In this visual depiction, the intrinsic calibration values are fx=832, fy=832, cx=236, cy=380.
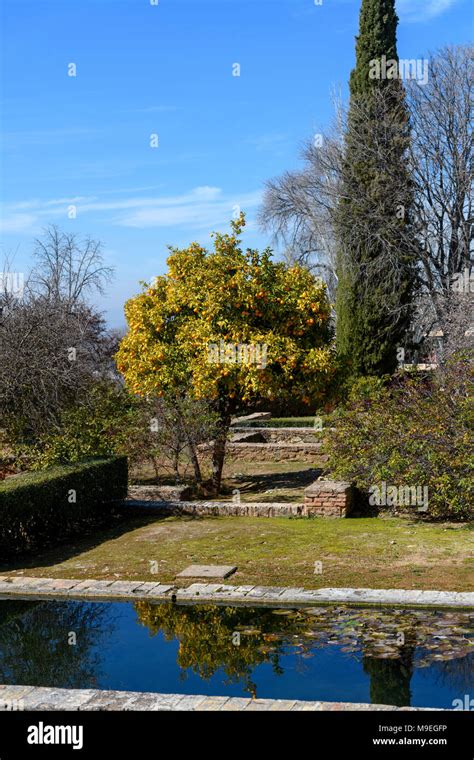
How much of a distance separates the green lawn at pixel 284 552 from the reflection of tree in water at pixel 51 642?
128 cm

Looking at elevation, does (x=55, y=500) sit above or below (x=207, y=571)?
above

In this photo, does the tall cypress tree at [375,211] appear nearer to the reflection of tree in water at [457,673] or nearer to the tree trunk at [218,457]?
the tree trunk at [218,457]

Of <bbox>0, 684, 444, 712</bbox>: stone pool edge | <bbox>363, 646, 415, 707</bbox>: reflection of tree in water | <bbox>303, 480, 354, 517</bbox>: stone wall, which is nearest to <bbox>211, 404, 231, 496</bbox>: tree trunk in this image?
<bbox>303, 480, 354, 517</bbox>: stone wall

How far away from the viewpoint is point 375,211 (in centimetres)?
2780

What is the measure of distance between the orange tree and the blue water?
23.5 feet

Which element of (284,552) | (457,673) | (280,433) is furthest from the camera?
(280,433)

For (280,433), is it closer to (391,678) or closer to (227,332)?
(227,332)

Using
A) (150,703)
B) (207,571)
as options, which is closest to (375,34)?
(207,571)

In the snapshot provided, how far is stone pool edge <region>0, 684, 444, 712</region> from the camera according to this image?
5.93 metres

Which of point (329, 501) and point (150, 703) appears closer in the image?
point (150, 703)

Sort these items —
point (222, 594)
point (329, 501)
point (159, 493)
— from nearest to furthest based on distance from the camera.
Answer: point (222, 594) → point (329, 501) → point (159, 493)

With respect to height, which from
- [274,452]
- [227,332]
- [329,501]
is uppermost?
[227,332]

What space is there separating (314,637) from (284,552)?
11.3 ft

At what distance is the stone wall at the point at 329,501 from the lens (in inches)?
545
